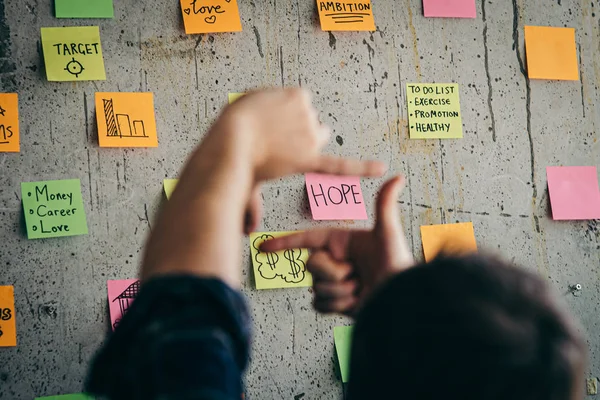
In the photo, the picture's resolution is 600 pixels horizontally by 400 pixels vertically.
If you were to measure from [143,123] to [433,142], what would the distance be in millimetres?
562

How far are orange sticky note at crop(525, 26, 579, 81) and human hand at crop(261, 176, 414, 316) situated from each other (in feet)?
2.79

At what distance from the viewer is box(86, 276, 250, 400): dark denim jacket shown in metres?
0.37

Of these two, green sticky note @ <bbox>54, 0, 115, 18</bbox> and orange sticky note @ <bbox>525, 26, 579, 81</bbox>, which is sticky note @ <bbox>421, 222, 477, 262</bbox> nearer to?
orange sticky note @ <bbox>525, 26, 579, 81</bbox>

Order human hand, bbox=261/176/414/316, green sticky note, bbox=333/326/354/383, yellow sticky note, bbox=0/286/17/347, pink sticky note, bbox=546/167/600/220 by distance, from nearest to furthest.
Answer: human hand, bbox=261/176/414/316 < yellow sticky note, bbox=0/286/17/347 < green sticky note, bbox=333/326/354/383 < pink sticky note, bbox=546/167/600/220

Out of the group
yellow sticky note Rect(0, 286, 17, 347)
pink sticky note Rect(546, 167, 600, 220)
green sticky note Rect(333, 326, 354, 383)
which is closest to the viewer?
yellow sticky note Rect(0, 286, 17, 347)

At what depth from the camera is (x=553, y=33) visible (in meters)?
1.33

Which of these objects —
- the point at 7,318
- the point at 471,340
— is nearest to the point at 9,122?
the point at 7,318

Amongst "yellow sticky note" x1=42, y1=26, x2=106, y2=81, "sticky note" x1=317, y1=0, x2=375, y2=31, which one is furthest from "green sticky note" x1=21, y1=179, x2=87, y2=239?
"sticky note" x1=317, y1=0, x2=375, y2=31

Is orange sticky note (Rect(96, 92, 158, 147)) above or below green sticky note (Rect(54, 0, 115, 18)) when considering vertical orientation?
below

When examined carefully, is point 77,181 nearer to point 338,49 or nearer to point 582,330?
point 338,49

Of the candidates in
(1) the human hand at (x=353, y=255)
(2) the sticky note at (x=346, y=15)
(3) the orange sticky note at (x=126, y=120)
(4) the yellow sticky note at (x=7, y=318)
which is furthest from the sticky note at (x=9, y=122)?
(1) the human hand at (x=353, y=255)

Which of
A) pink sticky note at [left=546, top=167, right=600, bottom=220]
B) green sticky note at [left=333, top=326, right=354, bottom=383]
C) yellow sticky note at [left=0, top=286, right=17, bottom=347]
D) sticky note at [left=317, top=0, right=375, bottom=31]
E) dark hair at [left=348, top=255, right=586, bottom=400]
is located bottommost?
green sticky note at [left=333, top=326, right=354, bottom=383]

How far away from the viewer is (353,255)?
24.9 inches

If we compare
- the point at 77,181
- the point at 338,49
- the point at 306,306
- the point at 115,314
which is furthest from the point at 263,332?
Result: the point at 338,49
